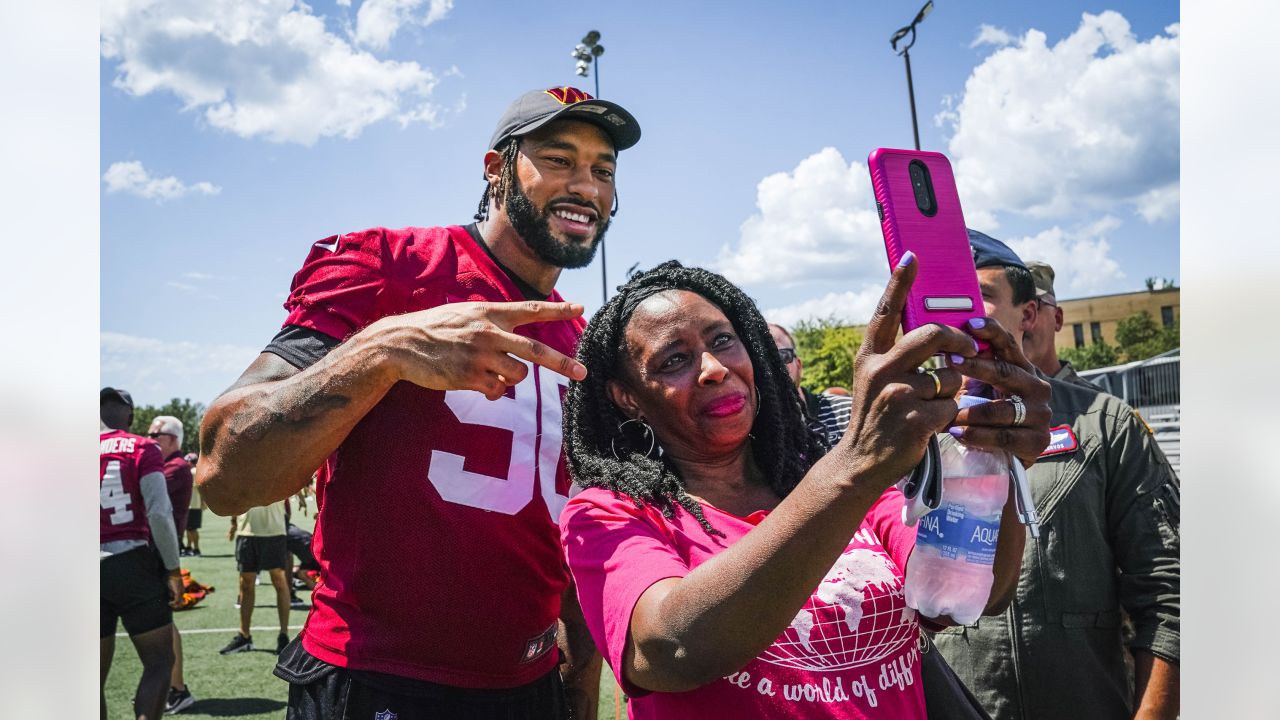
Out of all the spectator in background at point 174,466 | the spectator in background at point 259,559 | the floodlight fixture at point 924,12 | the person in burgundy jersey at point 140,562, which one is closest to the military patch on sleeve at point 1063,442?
the person in burgundy jersey at point 140,562

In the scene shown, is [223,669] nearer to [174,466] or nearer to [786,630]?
[174,466]

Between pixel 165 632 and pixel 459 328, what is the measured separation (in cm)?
528

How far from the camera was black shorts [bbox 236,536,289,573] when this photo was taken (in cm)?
891

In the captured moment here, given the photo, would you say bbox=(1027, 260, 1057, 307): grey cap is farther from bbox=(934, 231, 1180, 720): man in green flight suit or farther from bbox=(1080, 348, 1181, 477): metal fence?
bbox=(1080, 348, 1181, 477): metal fence

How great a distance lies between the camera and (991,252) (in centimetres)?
300

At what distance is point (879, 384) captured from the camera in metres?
1.26

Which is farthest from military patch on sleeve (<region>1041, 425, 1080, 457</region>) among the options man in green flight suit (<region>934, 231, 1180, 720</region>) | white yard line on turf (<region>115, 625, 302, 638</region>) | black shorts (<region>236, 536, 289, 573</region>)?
white yard line on turf (<region>115, 625, 302, 638</region>)

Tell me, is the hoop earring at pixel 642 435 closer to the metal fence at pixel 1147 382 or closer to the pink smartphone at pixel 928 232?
the pink smartphone at pixel 928 232

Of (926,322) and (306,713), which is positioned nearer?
(926,322)

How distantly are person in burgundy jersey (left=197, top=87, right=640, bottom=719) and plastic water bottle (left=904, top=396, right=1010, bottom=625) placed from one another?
3.28ft

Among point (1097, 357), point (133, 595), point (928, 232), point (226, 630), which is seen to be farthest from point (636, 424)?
point (1097, 357)
